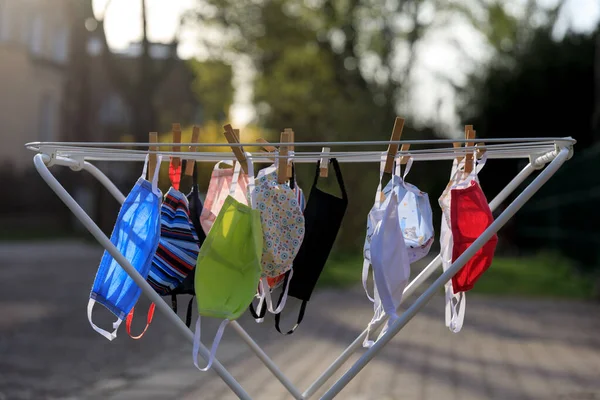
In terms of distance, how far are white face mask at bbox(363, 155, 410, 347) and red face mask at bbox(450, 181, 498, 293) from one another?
0.17m

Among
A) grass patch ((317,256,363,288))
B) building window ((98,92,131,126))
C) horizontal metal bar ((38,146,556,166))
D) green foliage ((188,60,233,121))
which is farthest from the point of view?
building window ((98,92,131,126))

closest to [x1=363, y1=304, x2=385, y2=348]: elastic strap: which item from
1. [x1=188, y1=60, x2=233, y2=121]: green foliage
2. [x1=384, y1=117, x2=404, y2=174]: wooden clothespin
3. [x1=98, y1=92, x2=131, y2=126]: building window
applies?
[x1=384, y1=117, x2=404, y2=174]: wooden clothespin

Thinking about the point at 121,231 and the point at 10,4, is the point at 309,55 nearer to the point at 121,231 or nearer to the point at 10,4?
the point at 10,4

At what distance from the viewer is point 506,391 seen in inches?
238

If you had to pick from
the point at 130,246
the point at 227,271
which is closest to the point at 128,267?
the point at 130,246

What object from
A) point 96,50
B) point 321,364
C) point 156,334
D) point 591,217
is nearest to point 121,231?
point 321,364

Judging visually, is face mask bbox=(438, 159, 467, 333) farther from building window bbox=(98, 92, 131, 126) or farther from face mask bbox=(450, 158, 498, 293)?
building window bbox=(98, 92, 131, 126)

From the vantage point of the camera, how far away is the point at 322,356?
7.34m

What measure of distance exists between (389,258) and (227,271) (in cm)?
48

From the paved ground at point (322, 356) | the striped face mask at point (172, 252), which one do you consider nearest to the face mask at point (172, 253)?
the striped face mask at point (172, 252)

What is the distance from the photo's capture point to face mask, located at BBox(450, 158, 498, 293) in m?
3.03

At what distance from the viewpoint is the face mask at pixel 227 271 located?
288 centimetres

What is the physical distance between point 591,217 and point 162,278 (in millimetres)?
12241

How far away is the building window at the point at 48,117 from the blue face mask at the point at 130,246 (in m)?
30.0
